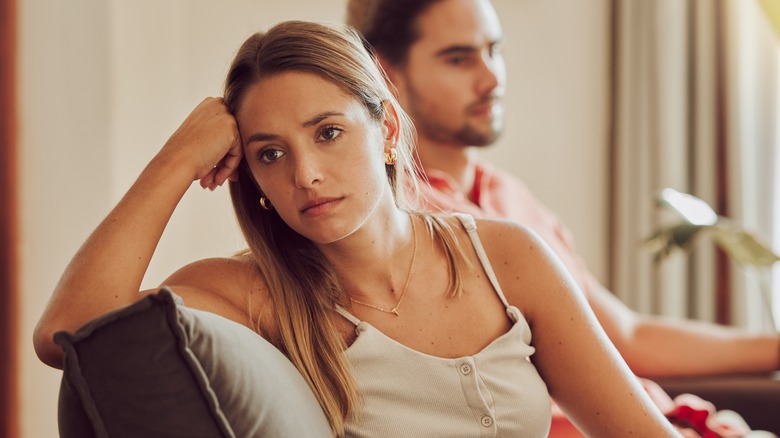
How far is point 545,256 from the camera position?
1333 mm

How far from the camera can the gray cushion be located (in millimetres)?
849

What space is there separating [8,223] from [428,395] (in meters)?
1.55

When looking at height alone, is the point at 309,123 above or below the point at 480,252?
above

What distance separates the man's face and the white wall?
0.64m

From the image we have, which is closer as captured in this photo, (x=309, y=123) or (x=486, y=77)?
(x=309, y=123)

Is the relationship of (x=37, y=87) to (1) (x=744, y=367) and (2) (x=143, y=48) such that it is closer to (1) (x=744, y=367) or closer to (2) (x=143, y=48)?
(2) (x=143, y=48)

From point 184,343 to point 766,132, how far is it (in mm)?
2512

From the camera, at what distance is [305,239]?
1354mm

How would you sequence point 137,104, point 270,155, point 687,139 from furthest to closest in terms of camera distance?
point 687,139 < point 137,104 < point 270,155

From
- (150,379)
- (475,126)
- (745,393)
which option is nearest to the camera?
(150,379)

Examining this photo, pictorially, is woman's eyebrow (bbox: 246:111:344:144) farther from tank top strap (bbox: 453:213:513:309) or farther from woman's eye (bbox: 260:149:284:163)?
tank top strap (bbox: 453:213:513:309)

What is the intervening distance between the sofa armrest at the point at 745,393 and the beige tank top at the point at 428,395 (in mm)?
854

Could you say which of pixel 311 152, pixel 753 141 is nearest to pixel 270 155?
pixel 311 152

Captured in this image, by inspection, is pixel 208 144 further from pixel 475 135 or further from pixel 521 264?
pixel 475 135
